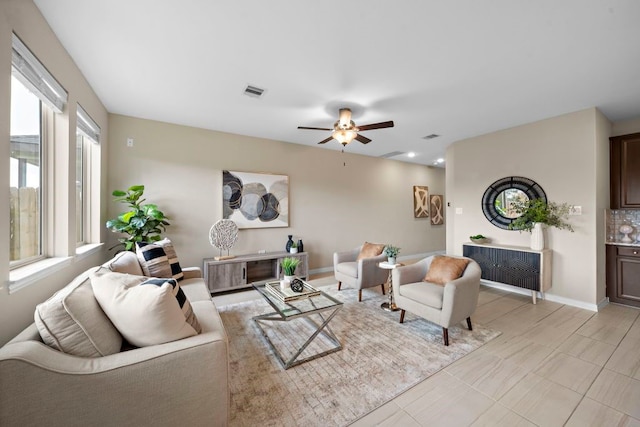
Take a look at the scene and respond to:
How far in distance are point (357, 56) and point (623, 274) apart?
468 centimetres

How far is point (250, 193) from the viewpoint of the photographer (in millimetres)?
4516

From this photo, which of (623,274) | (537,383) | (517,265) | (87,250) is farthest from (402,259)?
(87,250)

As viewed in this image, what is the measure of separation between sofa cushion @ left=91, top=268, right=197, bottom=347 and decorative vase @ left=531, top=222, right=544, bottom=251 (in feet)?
14.7

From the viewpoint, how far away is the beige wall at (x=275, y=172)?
3773 millimetres

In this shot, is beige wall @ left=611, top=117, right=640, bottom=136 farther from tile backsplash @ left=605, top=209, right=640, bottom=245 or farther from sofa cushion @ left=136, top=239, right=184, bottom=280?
sofa cushion @ left=136, top=239, right=184, bottom=280

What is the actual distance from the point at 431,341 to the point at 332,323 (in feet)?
3.45

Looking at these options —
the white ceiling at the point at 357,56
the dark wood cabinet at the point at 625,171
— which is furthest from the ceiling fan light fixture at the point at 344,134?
the dark wood cabinet at the point at 625,171

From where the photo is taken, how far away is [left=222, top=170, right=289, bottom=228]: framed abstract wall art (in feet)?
14.2

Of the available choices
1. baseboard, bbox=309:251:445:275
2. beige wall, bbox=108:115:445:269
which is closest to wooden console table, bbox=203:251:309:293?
beige wall, bbox=108:115:445:269

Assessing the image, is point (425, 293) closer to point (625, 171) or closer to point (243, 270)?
point (243, 270)

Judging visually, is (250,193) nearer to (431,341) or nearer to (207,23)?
(207,23)

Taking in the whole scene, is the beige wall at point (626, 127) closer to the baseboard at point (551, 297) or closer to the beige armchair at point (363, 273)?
the baseboard at point (551, 297)

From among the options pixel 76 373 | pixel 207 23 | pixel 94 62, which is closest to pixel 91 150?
pixel 94 62

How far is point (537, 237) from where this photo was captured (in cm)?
361
